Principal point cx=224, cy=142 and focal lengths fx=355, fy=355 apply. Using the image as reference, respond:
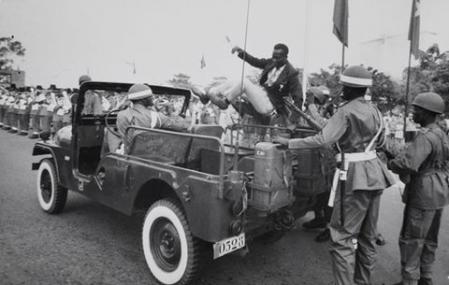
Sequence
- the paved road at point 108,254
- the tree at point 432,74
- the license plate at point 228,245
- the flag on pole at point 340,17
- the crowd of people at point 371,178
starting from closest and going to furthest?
the license plate at point 228,245 < the crowd of people at point 371,178 < the paved road at point 108,254 < the flag on pole at point 340,17 < the tree at point 432,74

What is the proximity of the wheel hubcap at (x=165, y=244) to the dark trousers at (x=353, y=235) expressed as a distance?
133cm

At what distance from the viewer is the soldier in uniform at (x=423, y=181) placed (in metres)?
3.05

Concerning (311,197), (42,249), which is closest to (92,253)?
(42,249)

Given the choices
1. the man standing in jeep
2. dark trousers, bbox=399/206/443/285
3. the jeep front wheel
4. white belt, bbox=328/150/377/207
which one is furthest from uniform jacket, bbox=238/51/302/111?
the jeep front wheel

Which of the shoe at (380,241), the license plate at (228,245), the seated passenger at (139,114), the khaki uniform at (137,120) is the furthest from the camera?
the shoe at (380,241)

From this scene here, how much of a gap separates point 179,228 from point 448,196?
94.5 inches

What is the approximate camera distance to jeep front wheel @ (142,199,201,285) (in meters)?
2.98

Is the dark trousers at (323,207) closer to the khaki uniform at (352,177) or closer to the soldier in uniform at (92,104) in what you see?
the khaki uniform at (352,177)

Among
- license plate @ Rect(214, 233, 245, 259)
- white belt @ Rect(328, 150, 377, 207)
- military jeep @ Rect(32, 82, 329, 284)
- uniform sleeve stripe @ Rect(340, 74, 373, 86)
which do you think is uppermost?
uniform sleeve stripe @ Rect(340, 74, 373, 86)

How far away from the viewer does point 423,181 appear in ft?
10.2

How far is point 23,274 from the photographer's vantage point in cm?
318

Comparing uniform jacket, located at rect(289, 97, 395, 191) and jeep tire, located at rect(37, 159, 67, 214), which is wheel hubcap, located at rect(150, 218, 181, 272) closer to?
uniform jacket, located at rect(289, 97, 395, 191)

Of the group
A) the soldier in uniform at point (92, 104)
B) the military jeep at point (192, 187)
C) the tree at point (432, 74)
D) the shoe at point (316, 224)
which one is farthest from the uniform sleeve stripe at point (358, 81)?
the tree at point (432, 74)

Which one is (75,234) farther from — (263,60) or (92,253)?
(263,60)
